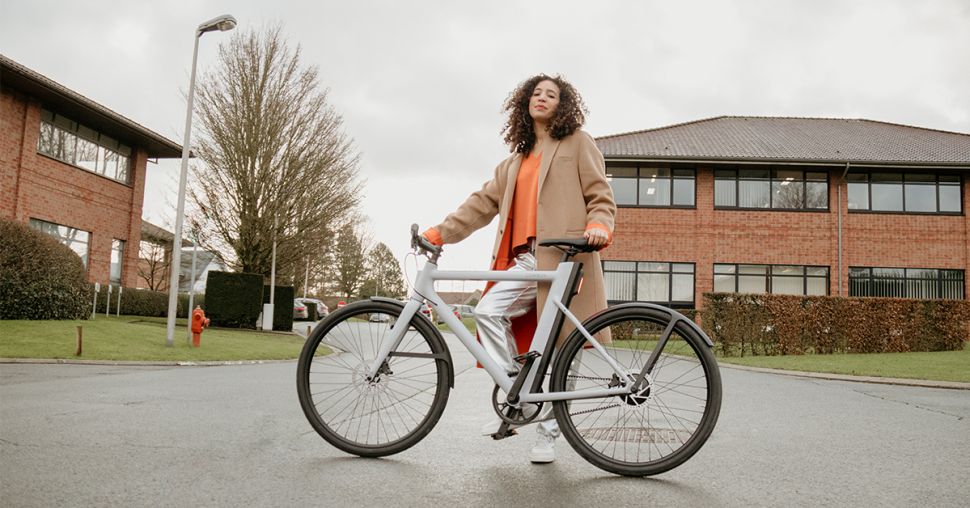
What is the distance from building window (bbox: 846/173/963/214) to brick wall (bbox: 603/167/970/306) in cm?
38

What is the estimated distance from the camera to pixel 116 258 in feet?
86.0

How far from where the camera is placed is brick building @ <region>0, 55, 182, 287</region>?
20.9m

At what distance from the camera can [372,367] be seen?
389 centimetres

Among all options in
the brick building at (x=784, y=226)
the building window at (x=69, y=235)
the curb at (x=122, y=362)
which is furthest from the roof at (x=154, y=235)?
the curb at (x=122, y=362)

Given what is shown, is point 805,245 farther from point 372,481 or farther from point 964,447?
point 372,481

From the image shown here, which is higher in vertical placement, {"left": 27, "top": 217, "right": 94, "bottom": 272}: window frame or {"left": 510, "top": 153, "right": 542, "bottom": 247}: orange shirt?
{"left": 27, "top": 217, "right": 94, "bottom": 272}: window frame

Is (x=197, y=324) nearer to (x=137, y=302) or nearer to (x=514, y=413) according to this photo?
(x=514, y=413)

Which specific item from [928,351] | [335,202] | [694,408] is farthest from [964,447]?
[335,202]

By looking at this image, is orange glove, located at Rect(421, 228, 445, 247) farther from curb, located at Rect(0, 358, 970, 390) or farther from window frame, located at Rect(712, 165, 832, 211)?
window frame, located at Rect(712, 165, 832, 211)

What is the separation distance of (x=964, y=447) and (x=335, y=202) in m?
23.2

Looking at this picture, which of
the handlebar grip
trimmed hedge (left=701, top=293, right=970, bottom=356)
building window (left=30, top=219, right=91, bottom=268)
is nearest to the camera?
the handlebar grip

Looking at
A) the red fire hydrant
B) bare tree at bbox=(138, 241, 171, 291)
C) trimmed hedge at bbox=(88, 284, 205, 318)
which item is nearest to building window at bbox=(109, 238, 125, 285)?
trimmed hedge at bbox=(88, 284, 205, 318)

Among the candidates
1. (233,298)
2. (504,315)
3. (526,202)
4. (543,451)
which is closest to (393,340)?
(504,315)

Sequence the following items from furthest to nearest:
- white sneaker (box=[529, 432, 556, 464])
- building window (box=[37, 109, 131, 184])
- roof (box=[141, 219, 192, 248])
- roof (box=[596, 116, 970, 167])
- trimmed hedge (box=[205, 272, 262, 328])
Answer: roof (box=[141, 219, 192, 248]) < roof (box=[596, 116, 970, 167]) < trimmed hedge (box=[205, 272, 262, 328]) < building window (box=[37, 109, 131, 184]) < white sneaker (box=[529, 432, 556, 464])
